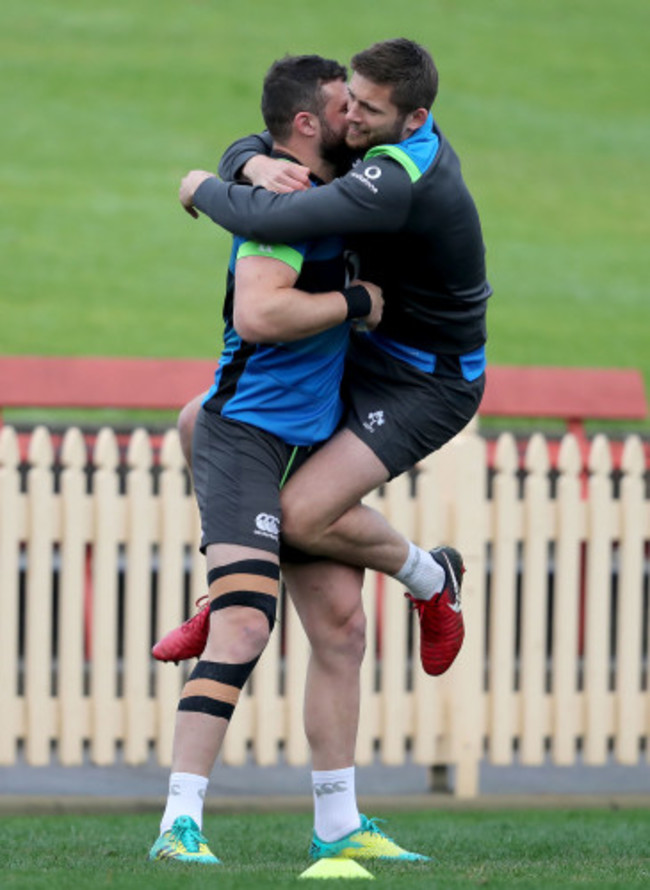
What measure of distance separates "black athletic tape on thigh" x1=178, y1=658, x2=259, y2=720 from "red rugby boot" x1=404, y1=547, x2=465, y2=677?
826 mm

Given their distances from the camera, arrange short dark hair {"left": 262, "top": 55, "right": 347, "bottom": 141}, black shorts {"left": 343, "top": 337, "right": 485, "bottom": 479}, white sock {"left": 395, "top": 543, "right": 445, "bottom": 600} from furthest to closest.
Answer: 1. white sock {"left": 395, "top": 543, "right": 445, "bottom": 600}
2. black shorts {"left": 343, "top": 337, "right": 485, "bottom": 479}
3. short dark hair {"left": 262, "top": 55, "right": 347, "bottom": 141}

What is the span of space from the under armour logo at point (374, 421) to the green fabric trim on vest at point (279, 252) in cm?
56

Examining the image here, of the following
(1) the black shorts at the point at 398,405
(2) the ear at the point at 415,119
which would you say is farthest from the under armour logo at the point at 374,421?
(2) the ear at the point at 415,119

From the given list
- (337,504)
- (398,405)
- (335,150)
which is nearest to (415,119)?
(335,150)

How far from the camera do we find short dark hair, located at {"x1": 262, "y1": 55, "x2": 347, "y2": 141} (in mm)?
5109

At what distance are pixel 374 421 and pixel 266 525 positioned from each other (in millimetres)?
511

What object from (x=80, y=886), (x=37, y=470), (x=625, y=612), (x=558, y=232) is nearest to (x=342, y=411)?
(x=80, y=886)

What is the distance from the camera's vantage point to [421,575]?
5.57 meters

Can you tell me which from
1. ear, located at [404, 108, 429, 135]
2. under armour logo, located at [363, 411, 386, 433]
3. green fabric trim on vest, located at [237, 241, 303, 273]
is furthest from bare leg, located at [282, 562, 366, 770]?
ear, located at [404, 108, 429, 135]

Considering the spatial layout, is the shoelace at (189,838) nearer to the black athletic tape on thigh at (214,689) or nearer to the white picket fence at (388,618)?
the black athletic tape on thigh at (214,689)

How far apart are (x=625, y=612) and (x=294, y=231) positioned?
162 inches

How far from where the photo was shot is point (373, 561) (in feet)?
17.9

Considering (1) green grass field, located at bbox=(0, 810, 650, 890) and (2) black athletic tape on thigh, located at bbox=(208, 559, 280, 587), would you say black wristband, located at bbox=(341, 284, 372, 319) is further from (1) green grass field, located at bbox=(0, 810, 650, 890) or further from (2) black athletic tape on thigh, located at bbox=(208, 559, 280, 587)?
(1) green grass field, located at bbox=(0, 810, 650, 890)

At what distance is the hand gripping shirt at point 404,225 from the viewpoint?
4.87 meters
